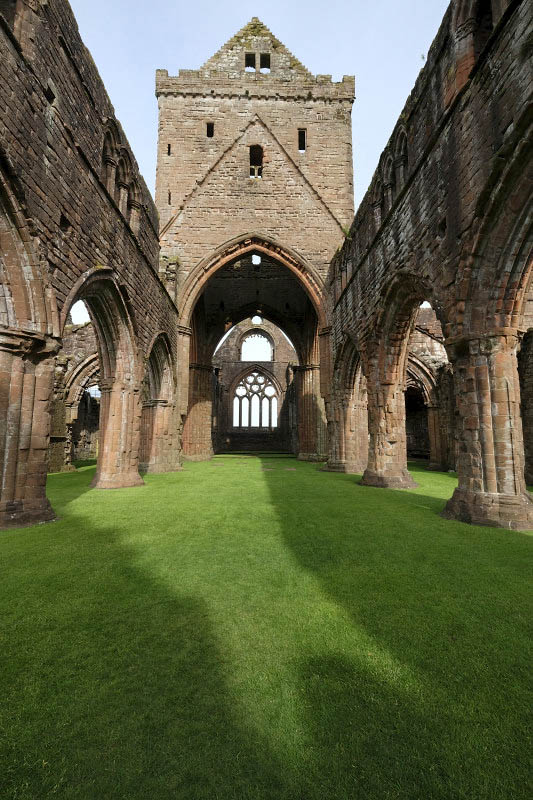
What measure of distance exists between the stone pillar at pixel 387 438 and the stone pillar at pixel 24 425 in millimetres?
6031

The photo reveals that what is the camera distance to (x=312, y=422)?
1583 centimetres

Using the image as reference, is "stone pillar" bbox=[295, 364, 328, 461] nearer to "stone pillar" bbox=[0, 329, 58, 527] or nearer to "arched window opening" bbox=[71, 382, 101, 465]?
"arched window opening" bbox=[71, 382, 101, 465]

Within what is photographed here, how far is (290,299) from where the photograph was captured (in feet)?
62.1

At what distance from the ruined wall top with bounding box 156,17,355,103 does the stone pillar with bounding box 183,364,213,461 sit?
11655mm

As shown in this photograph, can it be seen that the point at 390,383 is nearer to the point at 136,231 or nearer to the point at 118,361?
the point at 118,361

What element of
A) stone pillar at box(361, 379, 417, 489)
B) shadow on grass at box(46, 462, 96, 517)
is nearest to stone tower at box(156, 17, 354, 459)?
stone pillar at box(361, 379, 417, 489)

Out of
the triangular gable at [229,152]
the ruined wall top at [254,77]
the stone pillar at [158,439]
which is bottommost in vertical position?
the stone pillar at [158,439]

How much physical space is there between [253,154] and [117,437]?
43.0 feet

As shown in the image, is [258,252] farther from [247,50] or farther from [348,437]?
[247,50]

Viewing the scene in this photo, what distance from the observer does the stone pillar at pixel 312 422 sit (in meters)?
15.2

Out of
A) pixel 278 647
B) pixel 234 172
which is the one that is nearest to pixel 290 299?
pixel 234 172

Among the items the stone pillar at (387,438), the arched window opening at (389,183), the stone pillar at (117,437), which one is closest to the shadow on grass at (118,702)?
the stone pillar at (117,437)

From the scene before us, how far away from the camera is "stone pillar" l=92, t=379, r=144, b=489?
7484 mm

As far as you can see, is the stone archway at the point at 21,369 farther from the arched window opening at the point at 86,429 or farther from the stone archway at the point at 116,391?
the arched window opening at the point at 86,429
